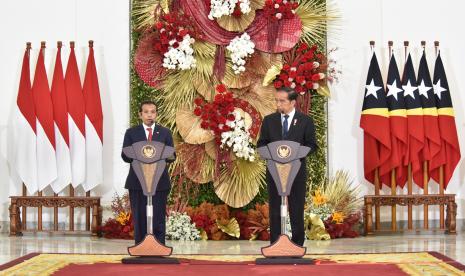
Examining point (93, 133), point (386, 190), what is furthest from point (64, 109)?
point (386, 190)

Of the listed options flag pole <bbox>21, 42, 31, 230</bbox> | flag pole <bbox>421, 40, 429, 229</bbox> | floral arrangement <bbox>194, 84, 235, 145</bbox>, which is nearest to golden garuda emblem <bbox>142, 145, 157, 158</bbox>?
floral arrangement <bbox>194, 84, 235, 145</bbox>

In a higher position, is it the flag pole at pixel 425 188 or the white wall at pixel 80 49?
the white wall at pixel 80 49

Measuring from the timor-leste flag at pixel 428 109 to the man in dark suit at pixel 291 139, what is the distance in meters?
4.17

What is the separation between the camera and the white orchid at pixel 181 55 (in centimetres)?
1208

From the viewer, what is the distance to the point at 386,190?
41.4 feet

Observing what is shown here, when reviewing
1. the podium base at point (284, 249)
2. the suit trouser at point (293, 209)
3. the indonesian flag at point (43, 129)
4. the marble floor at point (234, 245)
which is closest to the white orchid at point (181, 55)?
the indonesian flag at point (43, 129)

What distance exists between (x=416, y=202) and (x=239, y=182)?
2.27m

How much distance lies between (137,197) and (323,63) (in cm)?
432

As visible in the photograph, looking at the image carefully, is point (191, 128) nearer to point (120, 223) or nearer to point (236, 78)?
point (236, 78)

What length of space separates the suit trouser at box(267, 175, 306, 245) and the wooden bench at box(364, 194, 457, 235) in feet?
12.1

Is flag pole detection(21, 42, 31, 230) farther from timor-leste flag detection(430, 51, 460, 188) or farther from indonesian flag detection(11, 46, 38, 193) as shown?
timor-leste flag detection(430, 51, 460, 188)

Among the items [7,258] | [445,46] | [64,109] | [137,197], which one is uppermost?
[445,46]

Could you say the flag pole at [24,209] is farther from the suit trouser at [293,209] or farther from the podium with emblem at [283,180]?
the podium with emblem at [283,180]

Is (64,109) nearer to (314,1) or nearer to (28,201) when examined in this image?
(28,201)
